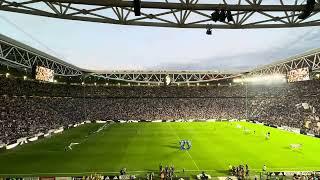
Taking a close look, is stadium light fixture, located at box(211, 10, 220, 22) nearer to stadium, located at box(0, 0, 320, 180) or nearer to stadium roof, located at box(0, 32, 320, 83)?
stadium, located at box(0, 0, 320, 180)

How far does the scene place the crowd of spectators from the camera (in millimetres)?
68000

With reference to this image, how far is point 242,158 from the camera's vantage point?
40.4 meters

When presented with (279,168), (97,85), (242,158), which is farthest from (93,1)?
(97,85)

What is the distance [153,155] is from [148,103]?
221 ft

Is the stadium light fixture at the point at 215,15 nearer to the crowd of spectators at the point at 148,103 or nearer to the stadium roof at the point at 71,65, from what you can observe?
the stadium roof at the point at 71,65

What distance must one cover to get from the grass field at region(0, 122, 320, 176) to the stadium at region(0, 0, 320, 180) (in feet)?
0.39

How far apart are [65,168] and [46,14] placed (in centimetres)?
2637

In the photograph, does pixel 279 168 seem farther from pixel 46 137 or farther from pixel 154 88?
pixel 154 88

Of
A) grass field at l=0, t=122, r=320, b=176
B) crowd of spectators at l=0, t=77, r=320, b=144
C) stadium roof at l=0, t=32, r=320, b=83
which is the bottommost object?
grass field at l=0, t=122, r=320, b=176

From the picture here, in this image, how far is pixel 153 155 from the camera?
42.6m

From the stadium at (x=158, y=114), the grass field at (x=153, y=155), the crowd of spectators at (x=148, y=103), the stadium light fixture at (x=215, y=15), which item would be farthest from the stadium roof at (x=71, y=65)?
the stadium light fixture at (x=215, y=15)

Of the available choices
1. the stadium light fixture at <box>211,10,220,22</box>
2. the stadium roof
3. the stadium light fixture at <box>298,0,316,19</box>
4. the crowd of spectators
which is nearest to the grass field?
the crowd of spectators

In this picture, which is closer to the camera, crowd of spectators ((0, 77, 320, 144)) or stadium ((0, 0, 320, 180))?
stadium ((0, 0, 320, 180))

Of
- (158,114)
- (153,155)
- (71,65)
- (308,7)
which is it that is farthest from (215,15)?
(158,114)
